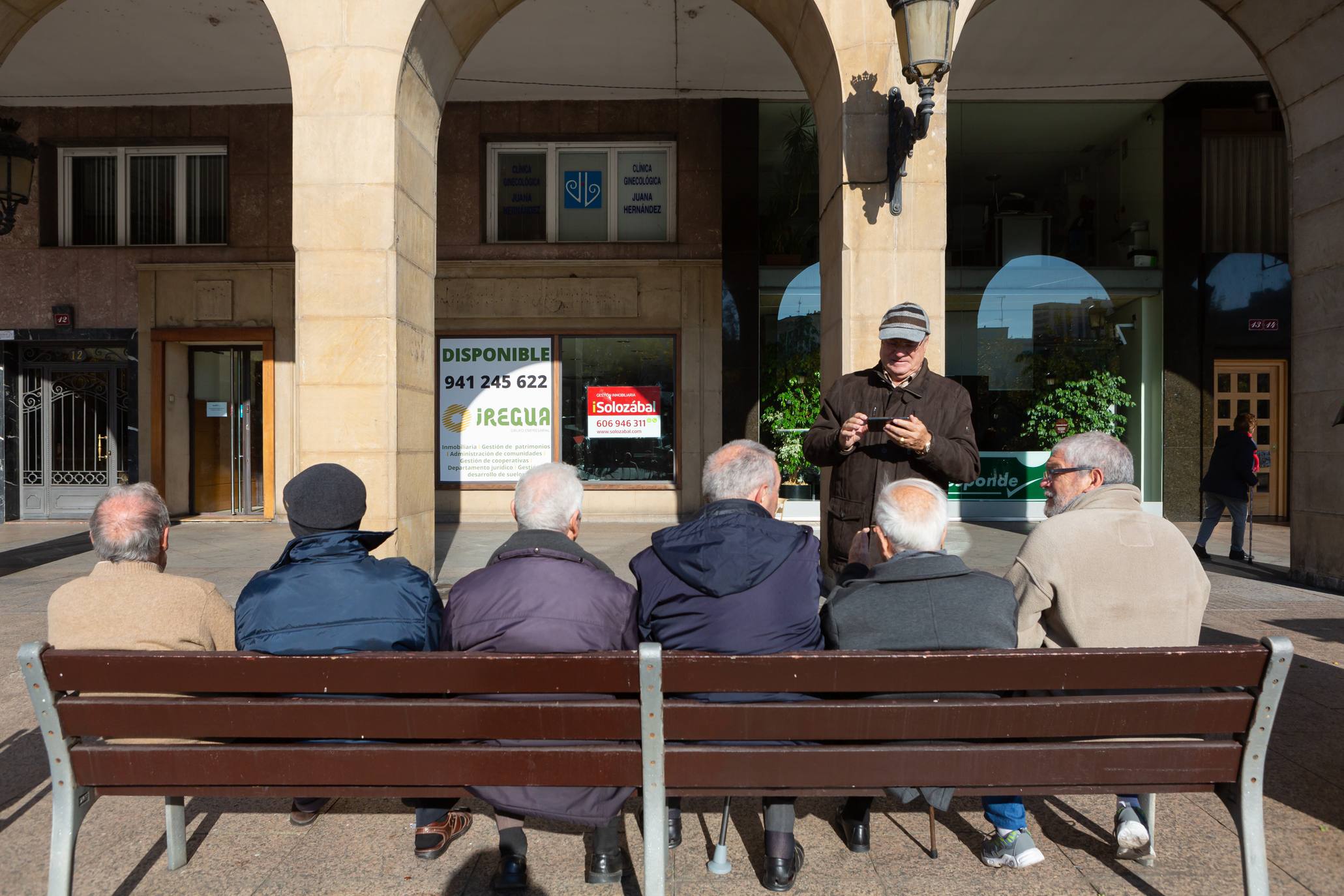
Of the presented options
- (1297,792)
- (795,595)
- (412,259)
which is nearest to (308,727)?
(795,595)

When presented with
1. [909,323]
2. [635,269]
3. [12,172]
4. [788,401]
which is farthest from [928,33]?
[12,172]

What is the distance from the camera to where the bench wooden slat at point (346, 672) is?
2312mm

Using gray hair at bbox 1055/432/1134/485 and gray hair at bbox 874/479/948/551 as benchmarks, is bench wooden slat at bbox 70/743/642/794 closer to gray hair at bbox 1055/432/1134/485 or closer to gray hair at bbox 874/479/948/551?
gray hair at bbox 874/479/948/551

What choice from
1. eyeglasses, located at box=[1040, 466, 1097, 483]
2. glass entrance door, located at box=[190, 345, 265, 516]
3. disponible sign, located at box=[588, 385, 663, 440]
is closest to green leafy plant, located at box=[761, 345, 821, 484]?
disponible sign, located at box=[588, 385, 663, 440]

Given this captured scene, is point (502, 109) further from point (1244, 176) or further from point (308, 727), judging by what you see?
point (308, 727)

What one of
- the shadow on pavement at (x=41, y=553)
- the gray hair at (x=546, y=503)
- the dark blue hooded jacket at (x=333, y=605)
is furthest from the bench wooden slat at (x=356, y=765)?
the shadow on pavement at (x=41, y=553)

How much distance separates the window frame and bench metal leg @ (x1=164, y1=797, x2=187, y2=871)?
34.8 feet

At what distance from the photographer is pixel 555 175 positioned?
505 inches

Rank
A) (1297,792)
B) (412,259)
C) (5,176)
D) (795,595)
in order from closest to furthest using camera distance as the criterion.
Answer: (795,595) → (1297,792) → (412,259) → (5,176)

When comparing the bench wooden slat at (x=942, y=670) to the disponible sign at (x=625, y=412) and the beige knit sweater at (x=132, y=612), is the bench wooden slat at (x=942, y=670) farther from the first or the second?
the disponible sign at (x=625, y=412)

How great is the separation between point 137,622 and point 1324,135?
29.7 feet

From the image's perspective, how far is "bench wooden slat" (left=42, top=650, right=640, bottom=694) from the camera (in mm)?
2312

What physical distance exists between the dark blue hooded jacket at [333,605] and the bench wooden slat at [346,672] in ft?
0.55

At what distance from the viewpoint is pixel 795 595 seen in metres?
2.55
